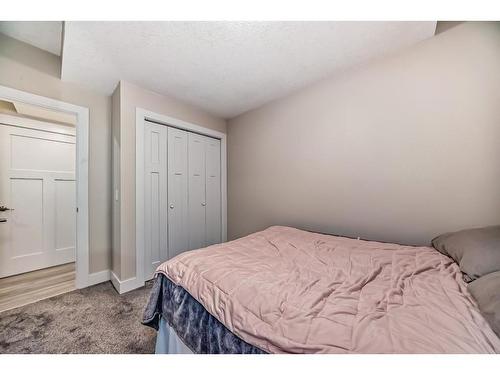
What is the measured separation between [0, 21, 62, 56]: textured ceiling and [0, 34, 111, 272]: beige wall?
66 mm

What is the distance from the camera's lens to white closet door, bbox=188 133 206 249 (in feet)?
8.66

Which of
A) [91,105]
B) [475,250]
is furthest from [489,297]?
[91,105]

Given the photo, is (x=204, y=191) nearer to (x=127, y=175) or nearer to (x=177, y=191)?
(x=177, y=191)

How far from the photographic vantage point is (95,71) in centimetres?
184

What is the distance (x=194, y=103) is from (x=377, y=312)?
266 centimetres

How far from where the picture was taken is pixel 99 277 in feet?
7.06

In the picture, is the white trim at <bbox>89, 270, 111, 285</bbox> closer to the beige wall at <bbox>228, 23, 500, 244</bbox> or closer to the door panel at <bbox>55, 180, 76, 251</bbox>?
the door panel at <bbox>55, 180, 76, 251</bbox>

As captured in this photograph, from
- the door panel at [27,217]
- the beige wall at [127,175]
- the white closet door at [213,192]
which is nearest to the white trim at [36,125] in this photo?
Result: the door panel at [27,217]

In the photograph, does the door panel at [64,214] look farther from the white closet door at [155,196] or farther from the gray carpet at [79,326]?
the white closet door at [155,196]

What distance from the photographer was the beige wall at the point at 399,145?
1302 millimetres

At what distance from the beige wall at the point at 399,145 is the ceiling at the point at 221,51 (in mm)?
219

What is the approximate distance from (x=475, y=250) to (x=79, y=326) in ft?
8.26
